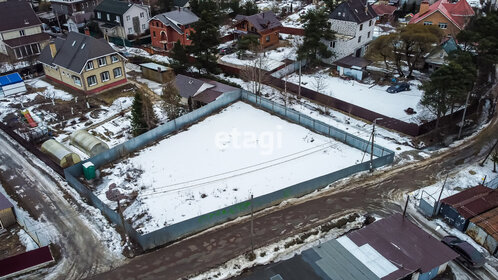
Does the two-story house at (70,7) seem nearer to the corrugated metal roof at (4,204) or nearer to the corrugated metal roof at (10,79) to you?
the corrugated metal roof at (10,79)

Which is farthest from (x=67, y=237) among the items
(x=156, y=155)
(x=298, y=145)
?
(x=298, y=145)

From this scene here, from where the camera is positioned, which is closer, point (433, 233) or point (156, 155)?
point (433, 233)

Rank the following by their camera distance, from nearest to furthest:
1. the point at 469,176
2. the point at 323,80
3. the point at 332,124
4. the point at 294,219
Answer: the point at 294,219, the point at 469,176, the point at 332,124, the point at 323,80

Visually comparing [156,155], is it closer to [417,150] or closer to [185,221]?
[185,221]

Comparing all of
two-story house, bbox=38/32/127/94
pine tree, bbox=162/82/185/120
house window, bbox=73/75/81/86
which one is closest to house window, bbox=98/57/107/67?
two-story house, bbox=38/32/127/94

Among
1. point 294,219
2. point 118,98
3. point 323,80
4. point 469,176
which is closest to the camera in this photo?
point 294,219

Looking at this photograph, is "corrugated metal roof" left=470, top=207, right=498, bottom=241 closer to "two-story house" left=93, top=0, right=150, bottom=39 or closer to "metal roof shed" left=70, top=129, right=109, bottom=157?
"metal roof shed" left=70, top=129, right=109, bottom=157

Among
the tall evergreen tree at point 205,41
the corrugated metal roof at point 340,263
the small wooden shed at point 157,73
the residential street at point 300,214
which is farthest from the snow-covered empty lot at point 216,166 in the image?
the small wooden shed at point 157,73

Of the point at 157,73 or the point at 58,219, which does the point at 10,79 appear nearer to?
the point at 157,73
